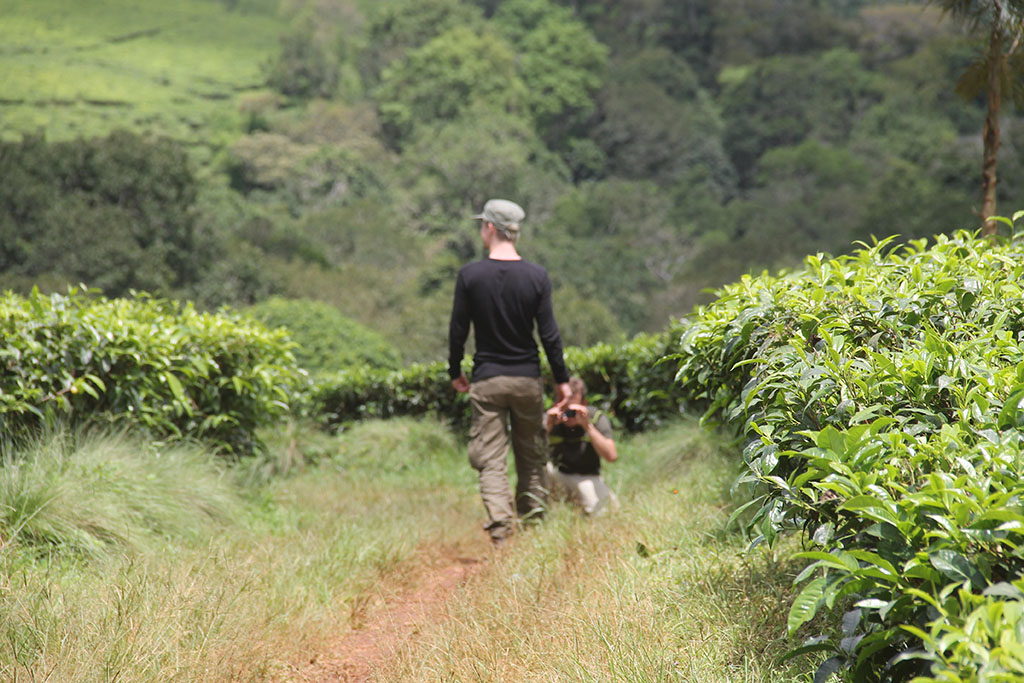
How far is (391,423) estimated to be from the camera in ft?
27.8

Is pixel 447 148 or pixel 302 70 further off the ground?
pixel 302 70

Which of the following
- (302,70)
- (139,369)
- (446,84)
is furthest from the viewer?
(302,70)

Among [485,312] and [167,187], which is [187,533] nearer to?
[485,312]

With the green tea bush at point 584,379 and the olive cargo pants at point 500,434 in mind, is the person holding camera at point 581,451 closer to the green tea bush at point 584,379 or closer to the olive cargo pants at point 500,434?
the olive cargo pants at point 500,434

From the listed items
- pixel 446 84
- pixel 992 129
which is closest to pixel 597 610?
pixel 992 129

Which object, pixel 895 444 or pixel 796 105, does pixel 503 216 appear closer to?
pixel 895 444

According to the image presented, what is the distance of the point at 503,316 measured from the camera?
170 inches

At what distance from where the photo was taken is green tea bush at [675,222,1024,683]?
1494mm

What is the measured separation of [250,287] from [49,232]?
579 centimetres

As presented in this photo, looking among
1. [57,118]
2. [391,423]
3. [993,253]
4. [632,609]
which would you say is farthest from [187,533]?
[57,118]

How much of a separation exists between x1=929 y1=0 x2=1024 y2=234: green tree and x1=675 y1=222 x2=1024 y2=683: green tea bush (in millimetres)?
2862

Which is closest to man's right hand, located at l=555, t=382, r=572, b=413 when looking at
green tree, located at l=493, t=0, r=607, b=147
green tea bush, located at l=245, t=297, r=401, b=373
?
green tea bush, located at l=245, t=297, r=401, b=373

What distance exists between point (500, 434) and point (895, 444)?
2790 mm

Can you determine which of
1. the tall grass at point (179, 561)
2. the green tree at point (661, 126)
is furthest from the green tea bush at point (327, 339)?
the green tree at point (661, 126)
